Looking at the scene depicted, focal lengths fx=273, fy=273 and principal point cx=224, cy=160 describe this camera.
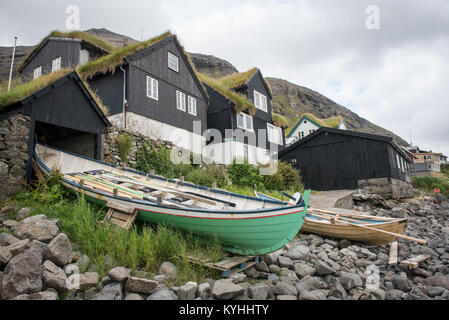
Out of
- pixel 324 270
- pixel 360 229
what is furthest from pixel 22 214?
pixel 360 229

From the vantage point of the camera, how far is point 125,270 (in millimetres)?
4121

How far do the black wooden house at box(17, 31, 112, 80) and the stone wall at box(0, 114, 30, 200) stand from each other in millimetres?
14354

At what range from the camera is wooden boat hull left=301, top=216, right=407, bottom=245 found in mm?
7723

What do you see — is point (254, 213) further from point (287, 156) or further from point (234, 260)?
point (287, 156)

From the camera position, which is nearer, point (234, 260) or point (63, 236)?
point (63, 236)

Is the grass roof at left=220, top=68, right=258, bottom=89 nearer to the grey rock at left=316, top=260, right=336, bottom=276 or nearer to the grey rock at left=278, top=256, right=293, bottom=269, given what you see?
the grey rock at left=278, top=256, right=293, bottom=269

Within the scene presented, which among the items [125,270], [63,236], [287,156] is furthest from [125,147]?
[287,156]

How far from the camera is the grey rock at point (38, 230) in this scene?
184 inches

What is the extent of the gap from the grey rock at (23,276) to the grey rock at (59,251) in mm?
385

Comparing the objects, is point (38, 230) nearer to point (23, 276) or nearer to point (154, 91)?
point (23, 276)

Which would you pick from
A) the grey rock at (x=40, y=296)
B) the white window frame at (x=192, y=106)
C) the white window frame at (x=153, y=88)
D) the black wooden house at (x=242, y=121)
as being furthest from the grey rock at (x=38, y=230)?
the black wooden house at (x=242, y=121)

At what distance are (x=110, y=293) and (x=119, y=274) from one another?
316mm

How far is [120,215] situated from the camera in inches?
229

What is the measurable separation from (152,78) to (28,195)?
34.9 feet
